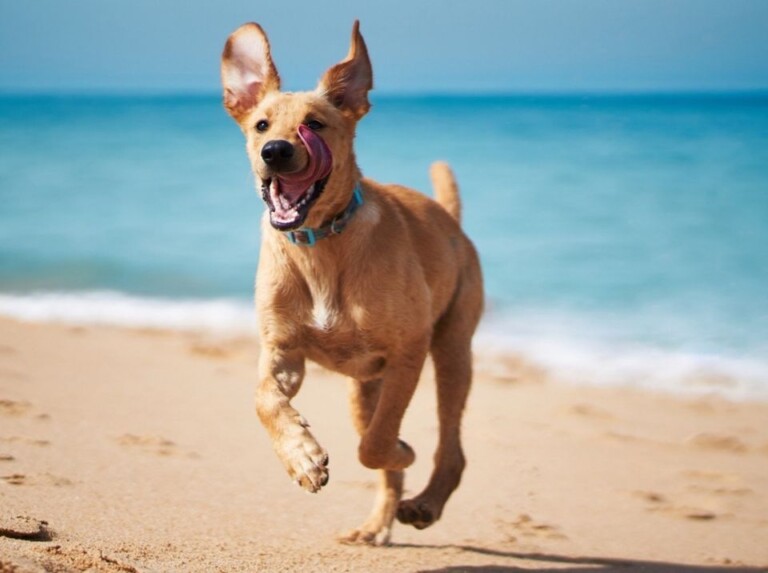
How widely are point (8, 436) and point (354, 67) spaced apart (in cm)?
289

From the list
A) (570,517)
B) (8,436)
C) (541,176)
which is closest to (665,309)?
(570,517)

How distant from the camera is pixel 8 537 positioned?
3.85m

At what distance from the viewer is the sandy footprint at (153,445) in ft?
19.7

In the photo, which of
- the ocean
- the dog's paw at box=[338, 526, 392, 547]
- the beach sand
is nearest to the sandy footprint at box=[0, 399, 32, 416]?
the beach sand

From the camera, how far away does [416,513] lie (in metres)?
4.54

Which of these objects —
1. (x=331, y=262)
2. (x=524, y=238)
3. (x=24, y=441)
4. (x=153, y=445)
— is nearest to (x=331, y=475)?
(x=153, y=445)

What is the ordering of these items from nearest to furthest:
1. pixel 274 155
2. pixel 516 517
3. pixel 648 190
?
pixel 274 155 → pixel 516 517 → pixel 648 190

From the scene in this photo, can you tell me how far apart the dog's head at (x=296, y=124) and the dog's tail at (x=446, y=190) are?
1341 mm

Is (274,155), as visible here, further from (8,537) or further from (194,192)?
(194,192)

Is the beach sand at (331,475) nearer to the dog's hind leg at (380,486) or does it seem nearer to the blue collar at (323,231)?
the dog's hind leg at (380,486)

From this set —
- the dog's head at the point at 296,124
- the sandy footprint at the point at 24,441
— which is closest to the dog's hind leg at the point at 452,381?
the dog's head at the point at 296,124

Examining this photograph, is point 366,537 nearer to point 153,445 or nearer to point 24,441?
point 153,445

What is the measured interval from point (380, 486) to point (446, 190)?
1.58 meters

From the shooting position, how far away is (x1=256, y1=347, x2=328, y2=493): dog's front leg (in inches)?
142
